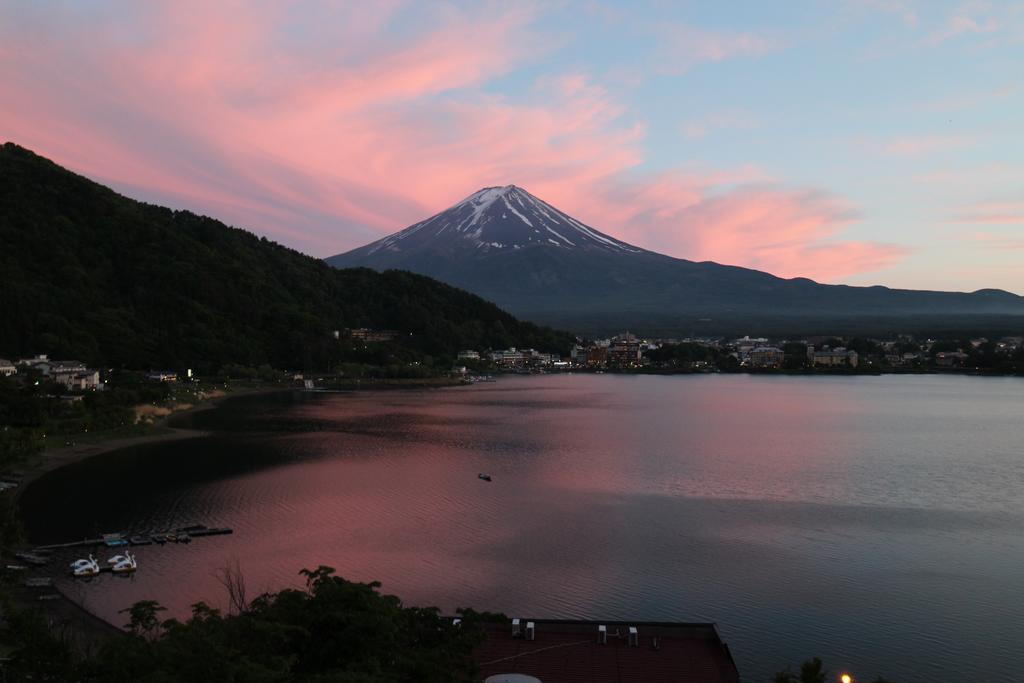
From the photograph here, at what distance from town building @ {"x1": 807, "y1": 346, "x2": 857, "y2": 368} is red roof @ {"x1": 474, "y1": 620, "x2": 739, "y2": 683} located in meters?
39.1

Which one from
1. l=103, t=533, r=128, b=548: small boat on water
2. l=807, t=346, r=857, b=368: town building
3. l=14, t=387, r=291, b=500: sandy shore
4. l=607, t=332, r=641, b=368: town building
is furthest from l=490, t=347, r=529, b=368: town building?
l=103, t=533, r=128, b=548: small boat on water

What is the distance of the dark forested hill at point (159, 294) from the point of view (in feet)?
84.0

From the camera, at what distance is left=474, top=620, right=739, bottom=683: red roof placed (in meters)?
4.27

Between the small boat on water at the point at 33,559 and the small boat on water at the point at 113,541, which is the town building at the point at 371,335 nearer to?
the small boat on water at the point at 113,541

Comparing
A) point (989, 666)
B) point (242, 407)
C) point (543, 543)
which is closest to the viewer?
point (989, 666)

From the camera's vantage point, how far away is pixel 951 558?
7.66 m

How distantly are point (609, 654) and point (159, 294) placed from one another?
2940cm

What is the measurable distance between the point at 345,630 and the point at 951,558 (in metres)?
6.68

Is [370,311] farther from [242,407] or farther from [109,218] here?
[242,407]

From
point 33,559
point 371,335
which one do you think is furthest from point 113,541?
point 371,335

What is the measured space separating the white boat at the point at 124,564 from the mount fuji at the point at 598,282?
6376 cm

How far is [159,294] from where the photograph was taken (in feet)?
98.3

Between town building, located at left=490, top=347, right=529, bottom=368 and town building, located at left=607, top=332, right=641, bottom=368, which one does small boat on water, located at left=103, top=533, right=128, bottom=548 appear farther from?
town building, located at left=607, top=332, right=641, bottom=368

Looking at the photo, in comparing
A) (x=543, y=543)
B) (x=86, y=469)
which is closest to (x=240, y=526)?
(x=543, y=543)
